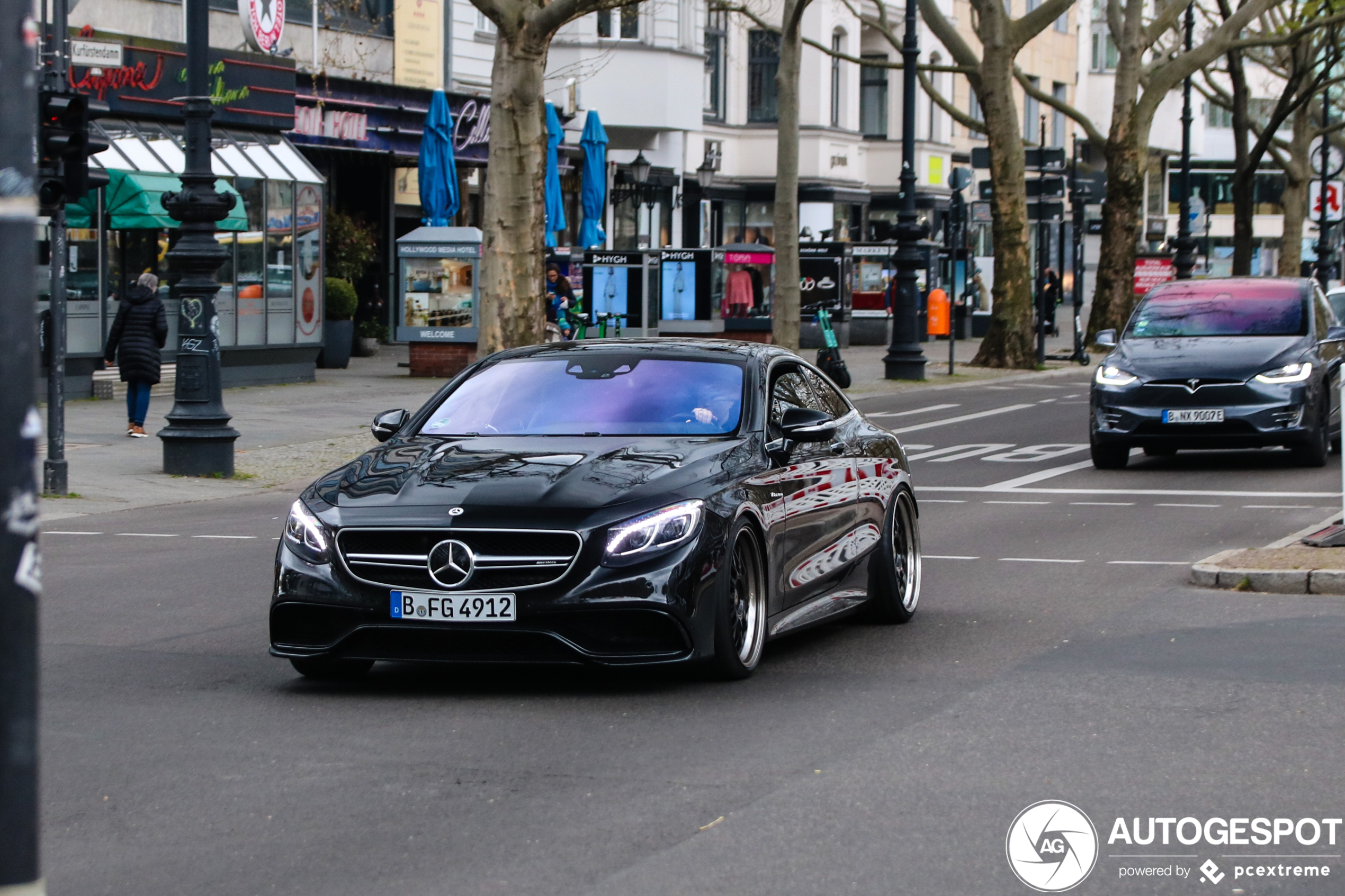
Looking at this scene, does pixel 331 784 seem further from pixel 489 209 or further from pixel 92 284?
pixel 92 284

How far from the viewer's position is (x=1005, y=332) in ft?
123

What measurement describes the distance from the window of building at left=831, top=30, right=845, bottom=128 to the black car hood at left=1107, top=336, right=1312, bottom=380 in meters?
40.2

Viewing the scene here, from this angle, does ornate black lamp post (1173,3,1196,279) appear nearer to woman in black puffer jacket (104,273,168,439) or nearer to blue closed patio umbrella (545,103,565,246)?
blue closed patio umbrella (545,103,565,246)

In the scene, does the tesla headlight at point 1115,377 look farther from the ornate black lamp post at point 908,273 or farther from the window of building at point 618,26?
the window of building at point 618,26

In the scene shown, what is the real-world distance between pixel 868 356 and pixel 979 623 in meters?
32.8

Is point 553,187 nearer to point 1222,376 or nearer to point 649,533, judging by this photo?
point 1222,376

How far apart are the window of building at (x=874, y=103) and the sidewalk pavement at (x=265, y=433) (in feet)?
86.5

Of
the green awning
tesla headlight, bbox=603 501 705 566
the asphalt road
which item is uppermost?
the green awning

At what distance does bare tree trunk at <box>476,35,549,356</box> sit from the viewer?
72.7 feet

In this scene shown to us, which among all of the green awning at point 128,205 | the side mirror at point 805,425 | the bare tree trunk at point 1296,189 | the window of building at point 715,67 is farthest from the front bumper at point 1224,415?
the bare tree trunk at point 1296,189

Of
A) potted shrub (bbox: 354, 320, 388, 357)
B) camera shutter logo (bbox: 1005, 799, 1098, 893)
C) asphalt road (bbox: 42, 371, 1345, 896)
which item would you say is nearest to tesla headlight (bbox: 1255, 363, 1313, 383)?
asphalt road (bbox: 42, 371, 1345, 896)

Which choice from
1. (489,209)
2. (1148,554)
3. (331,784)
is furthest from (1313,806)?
(489,209)

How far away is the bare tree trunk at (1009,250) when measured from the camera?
3734cm

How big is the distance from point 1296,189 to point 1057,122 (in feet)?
59.1
